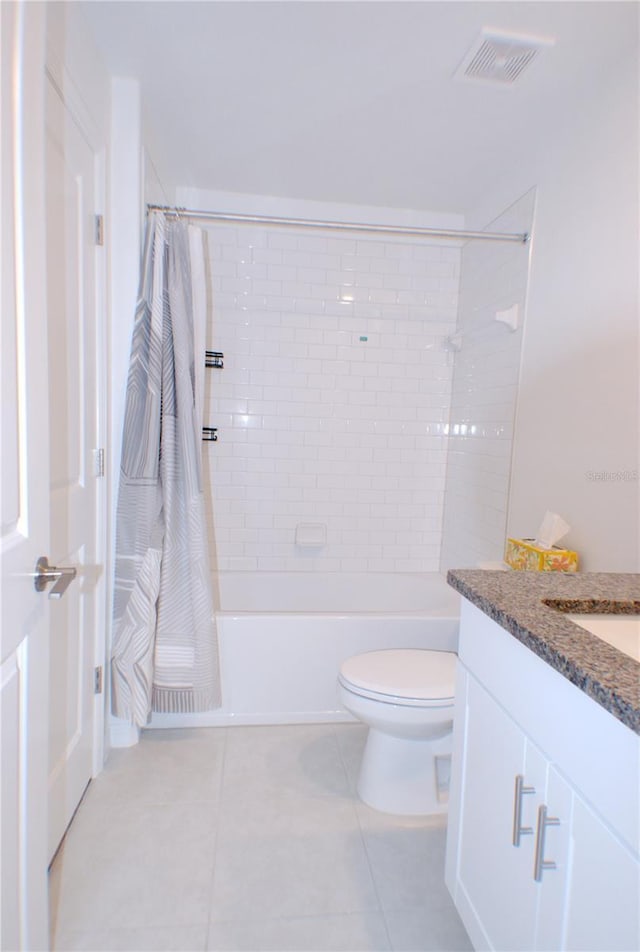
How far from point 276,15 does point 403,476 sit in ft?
7.12

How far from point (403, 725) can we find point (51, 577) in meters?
1.19

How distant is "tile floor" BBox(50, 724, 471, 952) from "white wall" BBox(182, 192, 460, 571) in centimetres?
128

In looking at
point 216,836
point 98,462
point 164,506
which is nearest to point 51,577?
point 98,462

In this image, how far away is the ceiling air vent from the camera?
1.58m

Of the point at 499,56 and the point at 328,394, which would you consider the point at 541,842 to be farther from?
the point at 328,394

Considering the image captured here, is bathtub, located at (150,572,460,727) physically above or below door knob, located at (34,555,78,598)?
below

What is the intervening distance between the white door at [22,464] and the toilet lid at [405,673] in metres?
1.00

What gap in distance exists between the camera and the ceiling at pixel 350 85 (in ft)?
5.01

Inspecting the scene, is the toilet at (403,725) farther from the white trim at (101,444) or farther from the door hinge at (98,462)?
the door hinge at (98,462)

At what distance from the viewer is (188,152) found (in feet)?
7.94

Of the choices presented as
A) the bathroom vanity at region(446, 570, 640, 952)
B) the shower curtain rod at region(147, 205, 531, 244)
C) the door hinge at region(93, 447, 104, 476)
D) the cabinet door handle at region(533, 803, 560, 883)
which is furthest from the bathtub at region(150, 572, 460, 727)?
the shower curtain rod at region(147, 205, 531, 244)

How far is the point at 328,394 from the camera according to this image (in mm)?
3051

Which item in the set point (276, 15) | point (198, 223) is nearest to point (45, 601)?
point (276, 15)

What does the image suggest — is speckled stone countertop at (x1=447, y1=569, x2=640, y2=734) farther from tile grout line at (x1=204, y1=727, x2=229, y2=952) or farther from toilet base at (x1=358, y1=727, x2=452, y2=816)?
tile grout line at (x1=204, y1=727, x2=229, y2=952)
